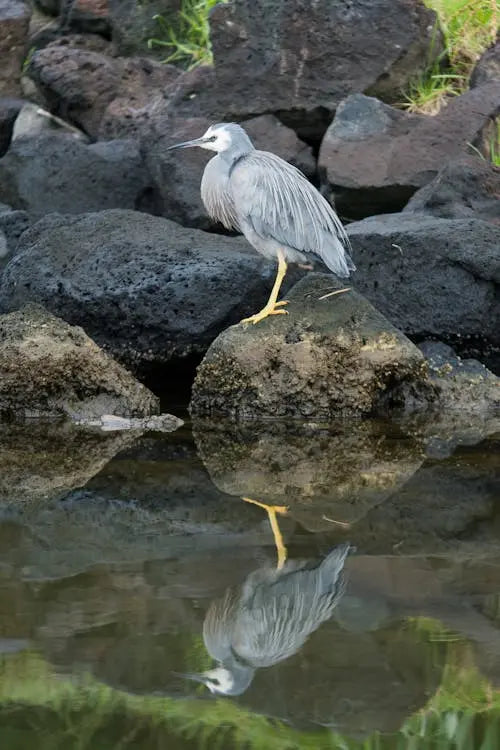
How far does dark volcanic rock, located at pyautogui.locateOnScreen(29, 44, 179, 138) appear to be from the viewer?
11.2 meters

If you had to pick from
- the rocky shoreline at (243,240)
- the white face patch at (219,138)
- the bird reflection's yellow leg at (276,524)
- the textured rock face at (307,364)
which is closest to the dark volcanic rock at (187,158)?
the rocky shoreline at (243,240)

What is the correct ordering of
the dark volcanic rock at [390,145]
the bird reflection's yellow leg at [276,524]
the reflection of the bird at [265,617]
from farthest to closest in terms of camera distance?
the dark volcanic rock at [390,145] < the bird reflection's yellow leg at [276,524] < the reflection of the bird at [265,617]

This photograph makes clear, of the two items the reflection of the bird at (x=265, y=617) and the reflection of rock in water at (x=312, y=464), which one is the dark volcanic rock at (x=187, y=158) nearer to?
the reflection of rock in water at (x=312, y=464)

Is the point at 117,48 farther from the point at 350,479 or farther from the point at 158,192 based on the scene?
the point at 350,479

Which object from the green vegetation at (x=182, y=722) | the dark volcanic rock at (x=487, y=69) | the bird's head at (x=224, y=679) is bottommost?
the dark volcanic rock at (x=487, y=69)

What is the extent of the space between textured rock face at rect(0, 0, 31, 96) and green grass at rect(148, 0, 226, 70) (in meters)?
1.26

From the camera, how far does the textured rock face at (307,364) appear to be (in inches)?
275

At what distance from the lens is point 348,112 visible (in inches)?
388

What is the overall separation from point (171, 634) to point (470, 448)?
3.05 meters

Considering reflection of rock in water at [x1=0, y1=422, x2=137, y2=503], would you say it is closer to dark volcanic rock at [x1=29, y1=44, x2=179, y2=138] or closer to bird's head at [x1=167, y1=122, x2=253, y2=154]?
bird's head at [x1=167, y1=122, x2=253, y2=154]

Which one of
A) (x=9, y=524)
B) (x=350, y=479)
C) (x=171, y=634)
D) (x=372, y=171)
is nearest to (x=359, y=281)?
(x=372, y=171)

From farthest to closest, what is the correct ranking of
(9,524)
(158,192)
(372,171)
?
1. (158,192)
2. (372,171)
3. (9,524)

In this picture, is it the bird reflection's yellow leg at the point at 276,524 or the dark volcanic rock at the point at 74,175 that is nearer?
the bird reflection's yellow leg at the point at 276,524

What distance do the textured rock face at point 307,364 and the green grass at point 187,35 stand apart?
5960mm
